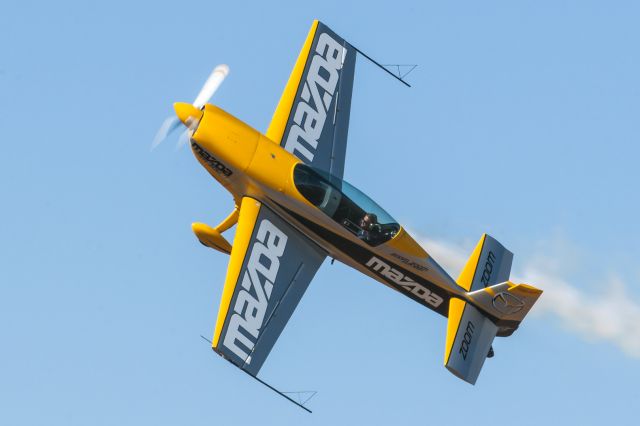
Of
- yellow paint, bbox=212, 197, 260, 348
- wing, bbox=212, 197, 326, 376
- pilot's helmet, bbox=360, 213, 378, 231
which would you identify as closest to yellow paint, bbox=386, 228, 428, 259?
pilot's helmet, bbox=360, 213, 378, 231

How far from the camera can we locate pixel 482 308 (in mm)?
30984

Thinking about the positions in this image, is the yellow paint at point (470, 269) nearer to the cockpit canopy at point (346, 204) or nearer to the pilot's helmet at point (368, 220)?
the cockpit canopy at point (346, 204)

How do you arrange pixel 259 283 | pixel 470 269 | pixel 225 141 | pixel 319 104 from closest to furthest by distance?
pixel 259 283, pixel 225 141, pixel 470 269, pixel 319 104

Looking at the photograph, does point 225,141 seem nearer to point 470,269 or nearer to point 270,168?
point 270,168

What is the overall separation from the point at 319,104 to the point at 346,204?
304 cm

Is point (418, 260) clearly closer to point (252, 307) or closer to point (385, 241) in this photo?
point (385, 241)

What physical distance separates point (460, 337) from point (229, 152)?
228 inches

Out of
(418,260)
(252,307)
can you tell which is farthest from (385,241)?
(252,307)

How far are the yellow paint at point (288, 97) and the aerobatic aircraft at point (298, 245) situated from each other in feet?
0.09

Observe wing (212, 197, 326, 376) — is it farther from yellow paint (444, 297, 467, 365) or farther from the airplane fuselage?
yellow paint (444, 297, 467, 365)

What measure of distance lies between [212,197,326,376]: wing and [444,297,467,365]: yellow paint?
9.31ft

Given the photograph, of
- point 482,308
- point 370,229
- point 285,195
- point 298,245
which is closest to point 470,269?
point 482,308

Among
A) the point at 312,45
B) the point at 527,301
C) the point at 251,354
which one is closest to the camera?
the point at 251,354

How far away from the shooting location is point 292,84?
105 feet
